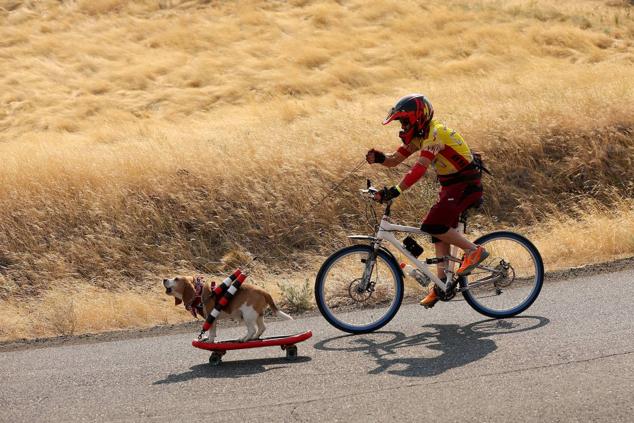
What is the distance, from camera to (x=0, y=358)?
8.42m

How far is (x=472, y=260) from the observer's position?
324 inches

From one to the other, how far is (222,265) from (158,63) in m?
17.5

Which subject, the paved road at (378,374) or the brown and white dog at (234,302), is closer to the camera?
the paved road at (378,374)

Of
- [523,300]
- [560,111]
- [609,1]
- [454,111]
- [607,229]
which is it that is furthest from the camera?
[609,1]

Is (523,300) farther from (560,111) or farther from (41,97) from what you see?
(41,97)

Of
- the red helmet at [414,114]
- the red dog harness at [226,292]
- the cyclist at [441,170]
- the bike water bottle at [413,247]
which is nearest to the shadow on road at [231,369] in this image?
the red dog harness at [226,292]

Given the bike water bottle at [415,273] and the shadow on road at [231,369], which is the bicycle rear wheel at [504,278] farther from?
the shadow on road at [231,369]

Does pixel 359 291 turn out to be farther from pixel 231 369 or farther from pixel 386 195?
pixel 231 369

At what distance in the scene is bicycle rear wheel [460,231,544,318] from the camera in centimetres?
840

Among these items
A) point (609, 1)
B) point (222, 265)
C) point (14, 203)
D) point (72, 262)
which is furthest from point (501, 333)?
point (609, 1)

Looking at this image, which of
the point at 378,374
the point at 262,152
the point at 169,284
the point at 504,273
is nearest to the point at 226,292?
the point at 169,284

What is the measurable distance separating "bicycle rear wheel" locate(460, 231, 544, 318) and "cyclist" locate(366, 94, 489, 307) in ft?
0.80

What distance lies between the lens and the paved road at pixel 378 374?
6336 millimetres

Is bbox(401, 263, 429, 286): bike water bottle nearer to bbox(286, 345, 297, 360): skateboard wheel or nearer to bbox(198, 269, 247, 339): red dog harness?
bbox(286, 345, 297, 360): skateboard wheel
